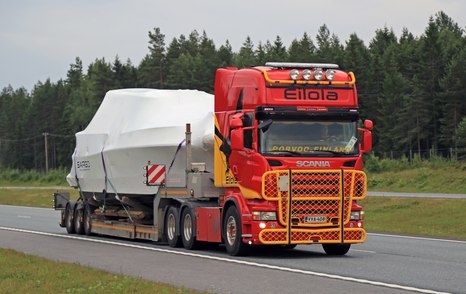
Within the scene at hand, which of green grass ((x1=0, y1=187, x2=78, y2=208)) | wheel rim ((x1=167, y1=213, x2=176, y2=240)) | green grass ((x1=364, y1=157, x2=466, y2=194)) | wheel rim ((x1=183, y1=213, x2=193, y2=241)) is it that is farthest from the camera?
green grass ((x1=0, y1=187, x2=78, y2=208))

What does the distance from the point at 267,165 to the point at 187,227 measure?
13.6 feet

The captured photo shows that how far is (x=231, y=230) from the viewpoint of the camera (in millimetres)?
21141

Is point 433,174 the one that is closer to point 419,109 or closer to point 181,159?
point 181,159

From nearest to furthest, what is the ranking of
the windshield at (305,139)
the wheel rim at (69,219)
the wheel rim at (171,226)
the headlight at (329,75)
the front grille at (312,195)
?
the front grille at (312,195) → the windshield at (305,139) → the headlight at (329,75) → the wheel rim at (171,226) → the wheel rim at (69,219)

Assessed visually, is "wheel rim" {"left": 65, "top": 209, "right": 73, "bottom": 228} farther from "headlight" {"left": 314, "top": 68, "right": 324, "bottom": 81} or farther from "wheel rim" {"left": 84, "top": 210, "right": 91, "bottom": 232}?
"headlight" {"left": 314, "top": 68, "right": 324, "bottom": 81}

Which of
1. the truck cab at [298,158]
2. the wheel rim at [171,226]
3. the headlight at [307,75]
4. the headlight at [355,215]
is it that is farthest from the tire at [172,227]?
the headlight at [307,75]

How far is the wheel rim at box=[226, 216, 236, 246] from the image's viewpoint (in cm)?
2092

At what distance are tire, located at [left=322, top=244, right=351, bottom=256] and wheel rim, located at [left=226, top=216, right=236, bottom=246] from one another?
2.02m

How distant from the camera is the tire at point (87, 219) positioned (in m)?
30.5

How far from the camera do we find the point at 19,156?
598 feet

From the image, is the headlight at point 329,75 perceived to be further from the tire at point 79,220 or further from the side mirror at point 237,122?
the tire at point 79,220

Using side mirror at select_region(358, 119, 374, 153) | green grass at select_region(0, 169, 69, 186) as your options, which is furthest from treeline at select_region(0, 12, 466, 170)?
side mirror at select_region(358, 119, 374, 153)

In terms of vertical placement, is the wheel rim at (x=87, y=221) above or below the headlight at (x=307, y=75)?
below

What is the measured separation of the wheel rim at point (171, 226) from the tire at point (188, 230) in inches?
22.9
